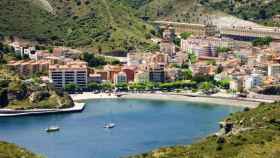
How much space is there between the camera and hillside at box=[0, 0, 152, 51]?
62906 millimetres

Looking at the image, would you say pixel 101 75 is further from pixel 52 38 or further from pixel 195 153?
pixel 195 153

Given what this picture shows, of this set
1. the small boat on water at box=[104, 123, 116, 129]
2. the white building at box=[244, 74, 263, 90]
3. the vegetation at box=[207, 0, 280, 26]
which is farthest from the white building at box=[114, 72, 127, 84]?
the vegetation at box=[207, 0, 280, 26]

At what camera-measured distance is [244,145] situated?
27.5 m

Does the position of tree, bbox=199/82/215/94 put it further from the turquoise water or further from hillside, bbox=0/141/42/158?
hillside, bbox=0/141/42/158

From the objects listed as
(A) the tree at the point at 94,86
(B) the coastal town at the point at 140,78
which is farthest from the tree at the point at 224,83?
(A) the tree at the point at 94,86

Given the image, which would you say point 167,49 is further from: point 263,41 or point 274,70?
point 274,70

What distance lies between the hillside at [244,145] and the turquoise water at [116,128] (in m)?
4.76

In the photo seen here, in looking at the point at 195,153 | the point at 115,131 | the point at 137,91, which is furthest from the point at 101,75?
the point at 195,153

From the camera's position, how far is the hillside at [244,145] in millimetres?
25812

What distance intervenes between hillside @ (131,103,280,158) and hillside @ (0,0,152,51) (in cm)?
3021

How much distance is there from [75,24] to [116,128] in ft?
83.4

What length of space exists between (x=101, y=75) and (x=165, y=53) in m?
7.19

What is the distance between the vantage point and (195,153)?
1050 inches

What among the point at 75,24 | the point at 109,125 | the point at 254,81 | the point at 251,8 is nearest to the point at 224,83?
the point at 254,81
